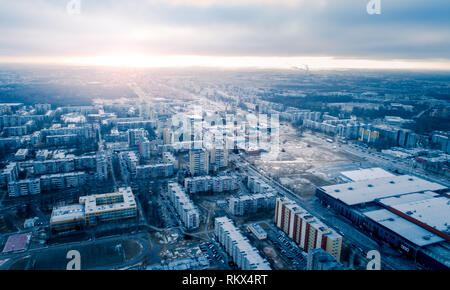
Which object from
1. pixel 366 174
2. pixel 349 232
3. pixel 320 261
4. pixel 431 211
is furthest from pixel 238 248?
pixel 366 174

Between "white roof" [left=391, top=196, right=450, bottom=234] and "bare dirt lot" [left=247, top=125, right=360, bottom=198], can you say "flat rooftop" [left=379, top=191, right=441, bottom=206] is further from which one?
"bare dirt lot" [left=247, top=125, right=360, bottom=198]

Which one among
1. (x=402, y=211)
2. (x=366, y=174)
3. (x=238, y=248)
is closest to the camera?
(x=238, y=248)

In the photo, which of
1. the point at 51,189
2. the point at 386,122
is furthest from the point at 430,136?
the point at 51,189

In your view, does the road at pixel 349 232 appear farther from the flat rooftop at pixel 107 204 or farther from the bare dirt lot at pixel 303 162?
the flat rooftop at pixel 107 204

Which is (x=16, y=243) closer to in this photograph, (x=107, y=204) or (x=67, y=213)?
(x=67, y=213)

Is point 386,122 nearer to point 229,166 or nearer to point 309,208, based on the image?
point 229,166

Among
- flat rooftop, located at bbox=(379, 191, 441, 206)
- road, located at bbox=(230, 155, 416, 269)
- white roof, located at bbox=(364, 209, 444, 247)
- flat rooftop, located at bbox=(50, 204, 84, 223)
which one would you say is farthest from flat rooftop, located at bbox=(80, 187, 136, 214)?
flat rooftop, located at bbox=(379, 191, 441, 206)
